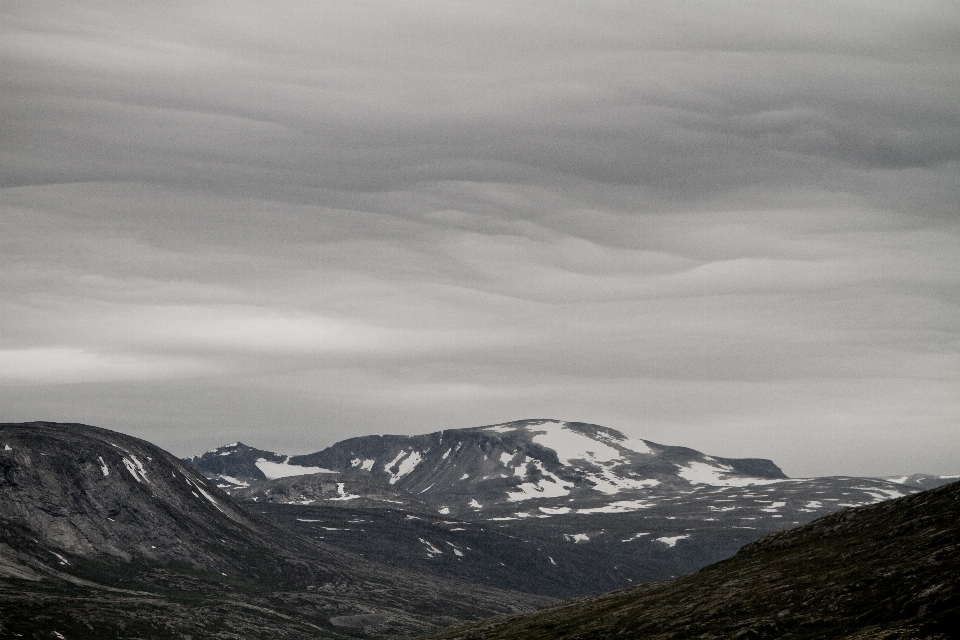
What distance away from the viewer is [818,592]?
119 meters

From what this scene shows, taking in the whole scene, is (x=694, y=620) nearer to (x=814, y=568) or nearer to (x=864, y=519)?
(x=814, y=568)

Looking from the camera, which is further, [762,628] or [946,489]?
[946,489]

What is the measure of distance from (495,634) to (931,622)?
9611cm

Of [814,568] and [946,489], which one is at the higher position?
[946,489]

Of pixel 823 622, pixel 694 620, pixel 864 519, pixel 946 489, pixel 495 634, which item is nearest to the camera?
pixel 823 622

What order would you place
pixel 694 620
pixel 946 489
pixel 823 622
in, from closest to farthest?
pixel 823 622, pixel 694 620, pixel 946 489

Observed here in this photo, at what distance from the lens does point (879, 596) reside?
109 m

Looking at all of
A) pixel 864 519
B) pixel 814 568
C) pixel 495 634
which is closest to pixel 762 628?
pixel 814 568

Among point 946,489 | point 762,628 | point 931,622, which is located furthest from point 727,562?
point 931,622

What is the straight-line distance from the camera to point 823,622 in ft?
351

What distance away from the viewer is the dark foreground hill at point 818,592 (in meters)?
100

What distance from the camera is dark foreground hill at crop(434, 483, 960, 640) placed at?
329 ft

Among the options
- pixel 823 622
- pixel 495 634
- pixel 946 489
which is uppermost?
pixel 946 489

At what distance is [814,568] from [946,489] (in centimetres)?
2257
